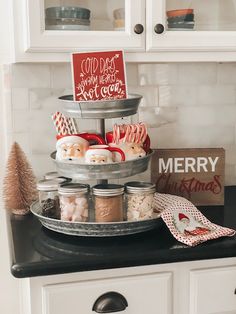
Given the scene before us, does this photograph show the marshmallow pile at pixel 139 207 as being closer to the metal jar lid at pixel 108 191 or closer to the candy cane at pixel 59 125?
the metal jar lid at pixel 108 191

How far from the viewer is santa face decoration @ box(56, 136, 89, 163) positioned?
151cm

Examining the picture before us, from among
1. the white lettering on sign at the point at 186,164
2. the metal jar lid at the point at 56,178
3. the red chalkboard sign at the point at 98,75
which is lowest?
the metal jar lid at the point at 56,178

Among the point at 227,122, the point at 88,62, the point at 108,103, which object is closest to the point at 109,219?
the point at 108,103

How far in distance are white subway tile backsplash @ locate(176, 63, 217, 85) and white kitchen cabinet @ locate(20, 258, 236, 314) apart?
0.74 m

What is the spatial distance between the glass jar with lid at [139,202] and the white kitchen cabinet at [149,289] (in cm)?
A: 16

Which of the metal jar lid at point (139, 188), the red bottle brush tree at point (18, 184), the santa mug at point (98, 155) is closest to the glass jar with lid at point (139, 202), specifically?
the metal jar lid at point (139, 188)

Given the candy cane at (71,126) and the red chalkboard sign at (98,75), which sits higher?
the red chalkboard sign at (98,75)

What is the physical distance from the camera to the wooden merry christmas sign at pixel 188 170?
5.74ft

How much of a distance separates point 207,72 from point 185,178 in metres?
0.44

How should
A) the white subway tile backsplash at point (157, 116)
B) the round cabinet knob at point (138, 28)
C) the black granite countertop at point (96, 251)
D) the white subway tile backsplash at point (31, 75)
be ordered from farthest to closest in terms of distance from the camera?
the white subway tile backsplash at point (157, 116), the white subway tile backsplash at point (31, 75), the round cabinet knob at point (138, 28), the black granite countertop at point (96, 251)

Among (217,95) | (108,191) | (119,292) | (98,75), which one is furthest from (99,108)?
(217,95)

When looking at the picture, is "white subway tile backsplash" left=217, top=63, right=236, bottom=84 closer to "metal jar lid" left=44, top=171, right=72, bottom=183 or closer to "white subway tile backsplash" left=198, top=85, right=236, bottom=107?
"white subway tile backsplash" left=198, top=85, right=236, bottom=107

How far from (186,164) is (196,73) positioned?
0.38 meters

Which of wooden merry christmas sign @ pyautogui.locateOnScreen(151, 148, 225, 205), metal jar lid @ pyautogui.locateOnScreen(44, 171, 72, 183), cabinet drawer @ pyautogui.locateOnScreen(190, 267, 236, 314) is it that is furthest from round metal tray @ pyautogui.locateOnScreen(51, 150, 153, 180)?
cabinet drawer @ pyautogui.locateOnScreen(190, 267, 236, 314)
